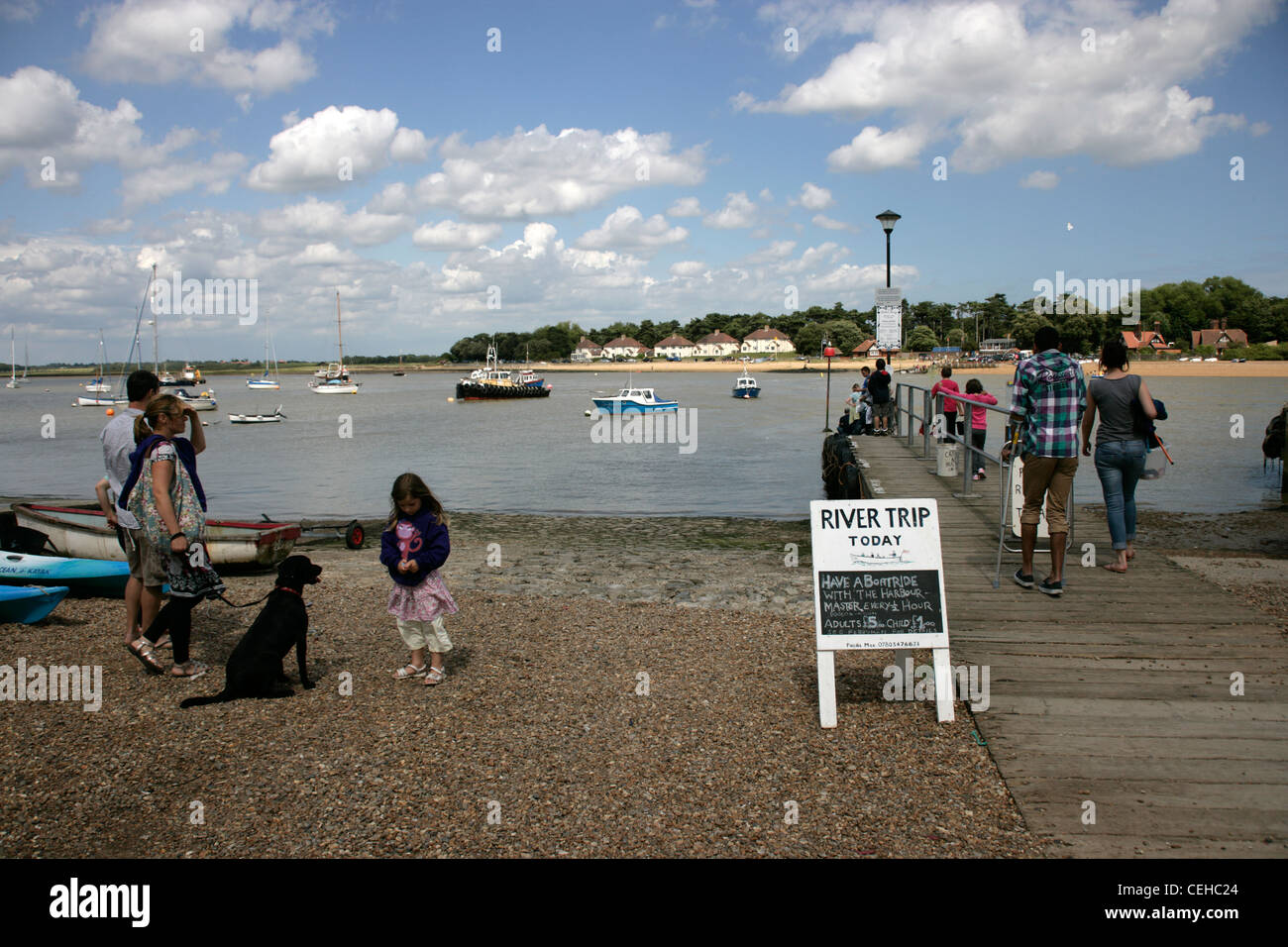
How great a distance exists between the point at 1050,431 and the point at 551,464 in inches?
1087

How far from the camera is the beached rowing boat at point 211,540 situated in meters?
11.0

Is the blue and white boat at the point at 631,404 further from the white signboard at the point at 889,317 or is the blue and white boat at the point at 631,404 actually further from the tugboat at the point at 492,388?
the white signboard at the point at 889,317

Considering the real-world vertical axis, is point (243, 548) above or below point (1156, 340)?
below

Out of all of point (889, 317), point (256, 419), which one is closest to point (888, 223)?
point (889, 317)

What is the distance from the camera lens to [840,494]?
15.3 metres

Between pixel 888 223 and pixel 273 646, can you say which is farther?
pixel 888 223

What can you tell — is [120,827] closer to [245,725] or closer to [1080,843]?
[245,725]

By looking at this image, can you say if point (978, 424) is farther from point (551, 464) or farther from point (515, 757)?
point (551, 464)

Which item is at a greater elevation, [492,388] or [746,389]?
[492,388]

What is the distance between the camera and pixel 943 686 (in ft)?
15.9
